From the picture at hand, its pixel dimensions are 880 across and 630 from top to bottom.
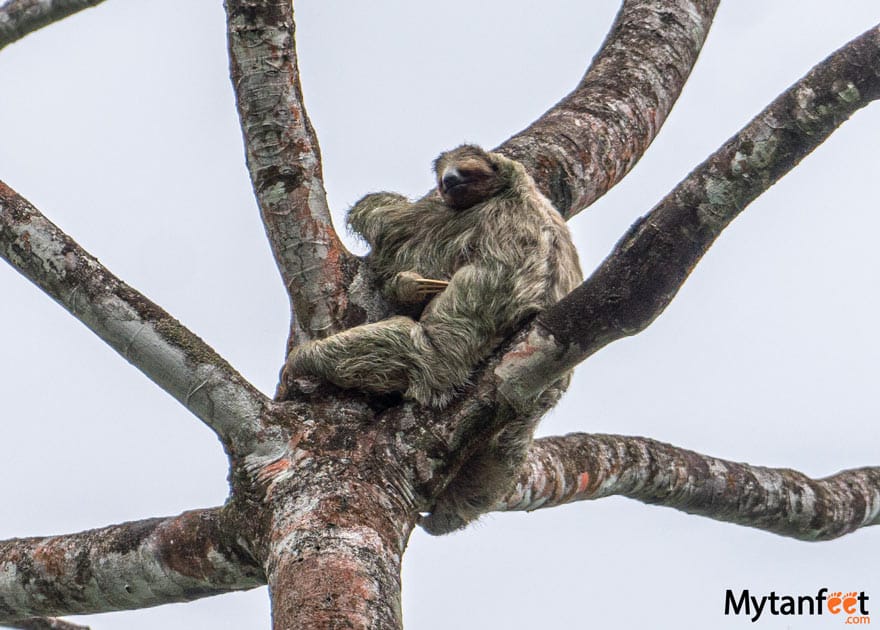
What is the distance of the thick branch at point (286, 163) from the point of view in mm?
4836

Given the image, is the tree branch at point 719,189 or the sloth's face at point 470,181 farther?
the sloth's face at point 470,181

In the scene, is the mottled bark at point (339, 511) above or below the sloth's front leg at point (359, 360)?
below

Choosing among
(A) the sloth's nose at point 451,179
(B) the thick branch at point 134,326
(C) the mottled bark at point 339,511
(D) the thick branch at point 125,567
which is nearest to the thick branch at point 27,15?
(B) the thick branch at point 134,326

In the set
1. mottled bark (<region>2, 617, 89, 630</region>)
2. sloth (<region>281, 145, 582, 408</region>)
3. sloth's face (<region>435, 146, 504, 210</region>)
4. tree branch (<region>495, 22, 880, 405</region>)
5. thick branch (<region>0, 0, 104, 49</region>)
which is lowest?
mottled bark (<region>2, 617, 89, 630</region>)

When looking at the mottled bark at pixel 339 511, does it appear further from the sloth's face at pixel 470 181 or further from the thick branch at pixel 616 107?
the thick branch at pixel 616 107

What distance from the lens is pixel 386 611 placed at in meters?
3.58

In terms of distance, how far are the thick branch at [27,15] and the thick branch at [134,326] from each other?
7.80 feet

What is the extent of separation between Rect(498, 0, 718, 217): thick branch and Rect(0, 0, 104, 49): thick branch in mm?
2788

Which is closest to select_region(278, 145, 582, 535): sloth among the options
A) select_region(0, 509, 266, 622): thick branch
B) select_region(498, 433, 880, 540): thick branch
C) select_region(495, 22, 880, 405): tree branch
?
select_region(0, 509, 266, 622): thick branch

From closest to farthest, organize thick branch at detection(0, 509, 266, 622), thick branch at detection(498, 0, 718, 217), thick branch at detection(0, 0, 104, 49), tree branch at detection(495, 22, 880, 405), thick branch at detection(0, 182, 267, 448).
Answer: tree branch at detection(495, 22, 880, 405), thick branch at detection(0, 182, 267, 448), thick branch at detection(0, 509, 266, 622), thick branch at detection(0, 0, 104, 49), thick branch at detection(498, 0, 718, 217)

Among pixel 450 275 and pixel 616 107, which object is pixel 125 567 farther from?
pixel 616 107

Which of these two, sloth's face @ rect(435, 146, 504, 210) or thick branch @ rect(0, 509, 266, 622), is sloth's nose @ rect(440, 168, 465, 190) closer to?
sloth's face @ rect(435, 146, 504, 210)

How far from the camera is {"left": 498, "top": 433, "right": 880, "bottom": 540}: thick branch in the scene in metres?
6.48

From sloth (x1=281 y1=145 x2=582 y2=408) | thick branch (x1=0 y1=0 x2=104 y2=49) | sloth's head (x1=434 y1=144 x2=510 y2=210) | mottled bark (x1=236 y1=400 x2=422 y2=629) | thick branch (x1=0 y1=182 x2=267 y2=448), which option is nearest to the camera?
mottled bark (x1=236 y1=400 x2=422 y2=629)
